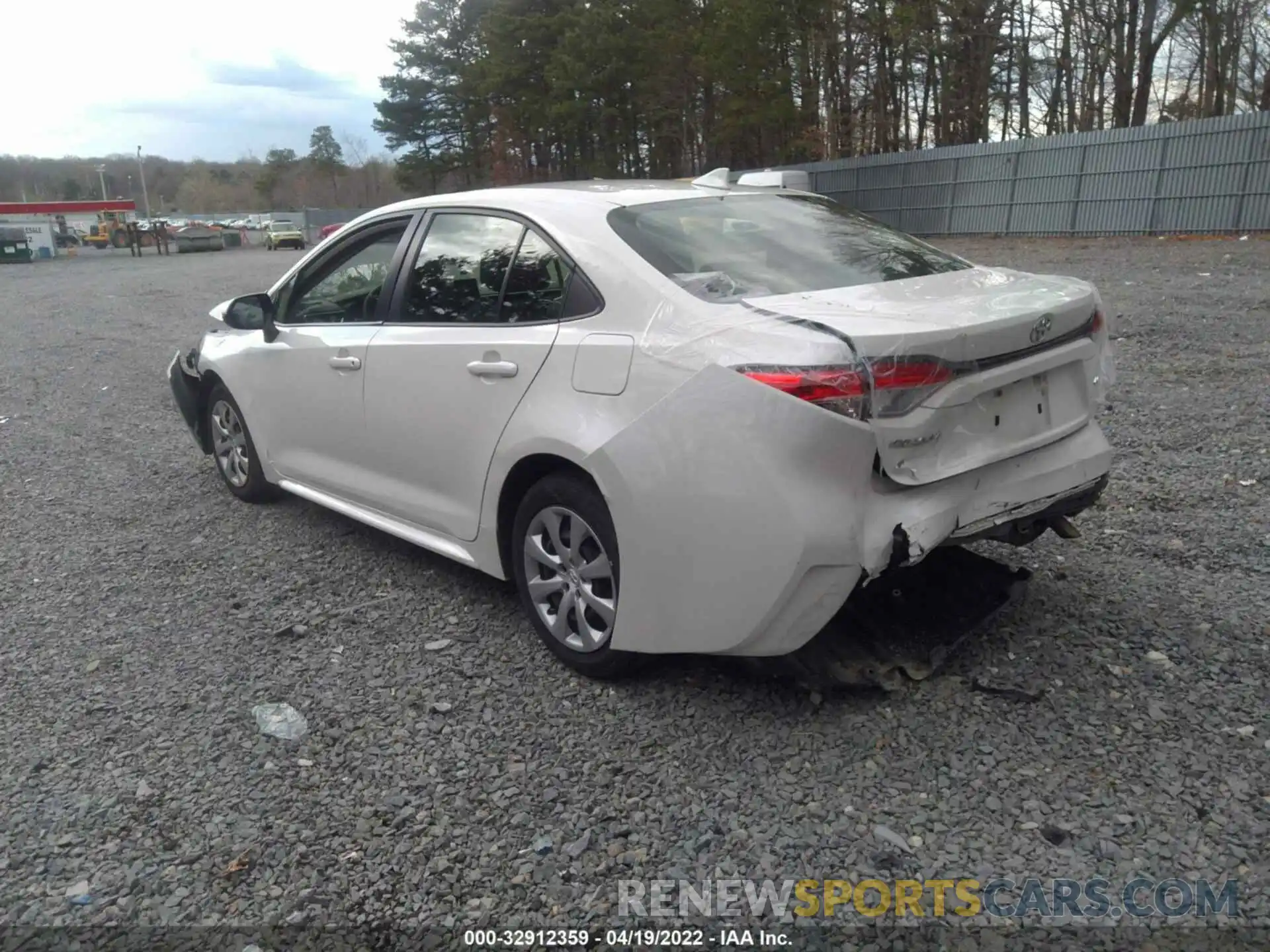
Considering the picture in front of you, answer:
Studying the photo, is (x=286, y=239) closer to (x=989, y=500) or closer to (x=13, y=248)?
(x=13, y=248)

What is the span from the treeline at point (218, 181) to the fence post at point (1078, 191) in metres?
63.3

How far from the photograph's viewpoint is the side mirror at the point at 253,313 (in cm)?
508

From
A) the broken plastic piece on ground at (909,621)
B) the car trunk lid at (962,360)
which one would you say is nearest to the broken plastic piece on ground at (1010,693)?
the broken plastic piece on ground at (909,621)

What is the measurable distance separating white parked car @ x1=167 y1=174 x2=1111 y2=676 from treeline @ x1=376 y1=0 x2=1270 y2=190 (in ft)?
91.7

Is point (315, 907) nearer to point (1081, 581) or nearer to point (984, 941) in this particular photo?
point (984, 941)

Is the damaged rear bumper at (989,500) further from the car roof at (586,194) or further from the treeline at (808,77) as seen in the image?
the treeline at (808,77)

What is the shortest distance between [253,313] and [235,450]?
0.96m

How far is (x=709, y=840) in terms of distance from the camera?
2.72 meters

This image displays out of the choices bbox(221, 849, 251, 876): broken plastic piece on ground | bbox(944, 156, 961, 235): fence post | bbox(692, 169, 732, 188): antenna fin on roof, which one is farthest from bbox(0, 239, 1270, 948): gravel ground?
bbox(944, 156, 961, 235): fence post

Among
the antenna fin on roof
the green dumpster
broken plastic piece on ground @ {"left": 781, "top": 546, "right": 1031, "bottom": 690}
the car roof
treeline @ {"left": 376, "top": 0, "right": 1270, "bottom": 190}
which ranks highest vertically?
treeline @ {"left": 376, "top": 0, "right": 1270, "bottom": 190}

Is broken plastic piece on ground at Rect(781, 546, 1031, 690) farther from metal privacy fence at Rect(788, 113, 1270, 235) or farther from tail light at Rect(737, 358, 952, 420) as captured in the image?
metal privacy fence at Rect(788, 113, 1270, 235)

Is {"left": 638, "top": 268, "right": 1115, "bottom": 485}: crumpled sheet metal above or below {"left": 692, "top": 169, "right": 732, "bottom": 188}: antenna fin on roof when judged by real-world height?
below

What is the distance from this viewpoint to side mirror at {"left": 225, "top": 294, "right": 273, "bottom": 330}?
5.08 m

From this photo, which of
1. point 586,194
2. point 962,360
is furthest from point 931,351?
point 586,194
